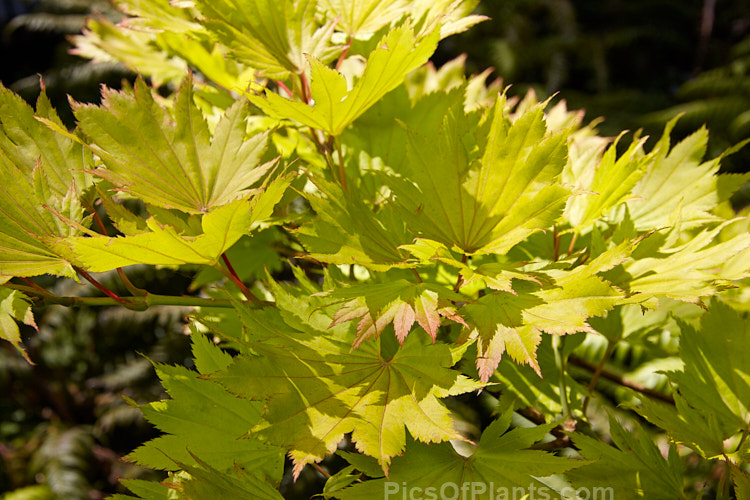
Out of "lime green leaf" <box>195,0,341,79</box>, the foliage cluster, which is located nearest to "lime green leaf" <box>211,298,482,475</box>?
the foliage cluster

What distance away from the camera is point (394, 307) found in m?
0.32

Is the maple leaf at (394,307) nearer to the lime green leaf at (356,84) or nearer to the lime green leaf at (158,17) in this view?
the lime green leaf at (356,84)

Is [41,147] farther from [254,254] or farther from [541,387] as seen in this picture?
[541,387]

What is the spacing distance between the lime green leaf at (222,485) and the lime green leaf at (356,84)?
0.24m

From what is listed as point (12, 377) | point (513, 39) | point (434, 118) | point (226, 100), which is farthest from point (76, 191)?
point (513, 39)

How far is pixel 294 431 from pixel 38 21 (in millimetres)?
3236

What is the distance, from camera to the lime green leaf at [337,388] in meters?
0.31

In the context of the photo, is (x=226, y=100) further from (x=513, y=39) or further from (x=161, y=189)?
(x=513, y=39)

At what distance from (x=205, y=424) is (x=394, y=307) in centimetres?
19

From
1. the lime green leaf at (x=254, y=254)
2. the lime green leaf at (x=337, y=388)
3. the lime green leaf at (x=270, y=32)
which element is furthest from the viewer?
the lime green leaf at (x=254, y=254)

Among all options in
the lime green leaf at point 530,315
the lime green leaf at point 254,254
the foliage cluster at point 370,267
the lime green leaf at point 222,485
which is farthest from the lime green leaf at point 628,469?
the lime green leaf at point 254,254

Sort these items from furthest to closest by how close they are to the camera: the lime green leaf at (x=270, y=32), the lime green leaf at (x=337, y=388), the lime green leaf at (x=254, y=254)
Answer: the lime green leaf at (x=254, y=254), the lime green leaf at (x=270, y=32), the lime green leaf at (x=337, y=388)

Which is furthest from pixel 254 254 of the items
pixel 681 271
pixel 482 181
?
pixel 681 271

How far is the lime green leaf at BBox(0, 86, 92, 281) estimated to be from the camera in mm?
369
